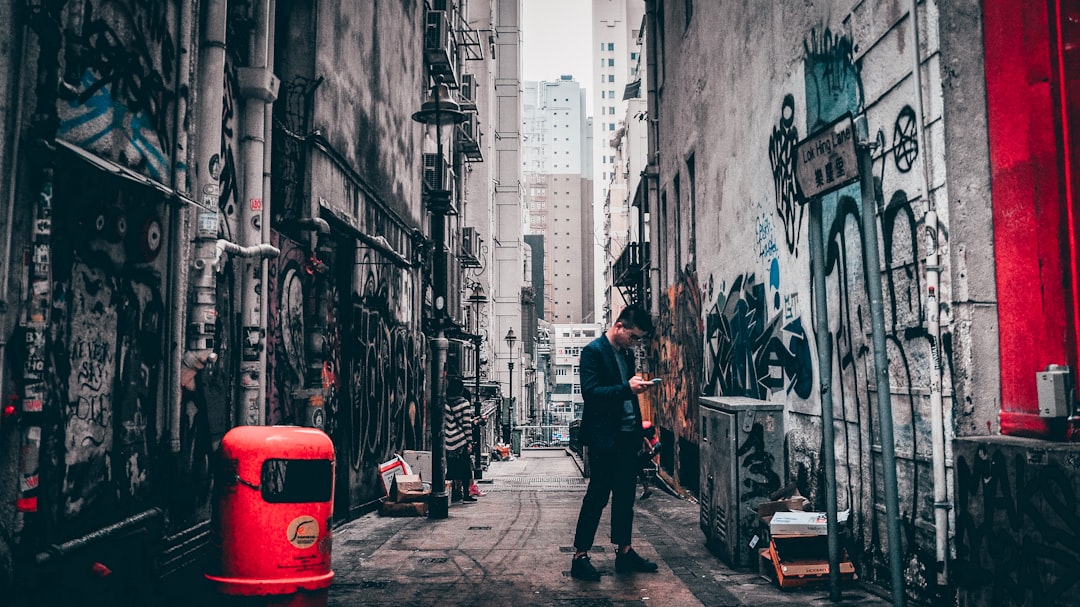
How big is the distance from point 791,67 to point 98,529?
23.5ft

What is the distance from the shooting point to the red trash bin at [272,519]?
4793 millimetres

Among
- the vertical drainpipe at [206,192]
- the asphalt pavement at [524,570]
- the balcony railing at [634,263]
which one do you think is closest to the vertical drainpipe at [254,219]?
the vertical drainpipe at [206,192]

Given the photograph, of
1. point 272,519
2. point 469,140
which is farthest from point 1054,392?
point 469,140

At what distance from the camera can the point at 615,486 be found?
6355 millimetres

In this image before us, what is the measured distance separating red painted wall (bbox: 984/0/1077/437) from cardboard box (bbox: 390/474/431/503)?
7.64m

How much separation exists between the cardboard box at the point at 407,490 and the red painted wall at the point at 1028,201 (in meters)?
7.64

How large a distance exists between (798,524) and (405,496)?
610 cm

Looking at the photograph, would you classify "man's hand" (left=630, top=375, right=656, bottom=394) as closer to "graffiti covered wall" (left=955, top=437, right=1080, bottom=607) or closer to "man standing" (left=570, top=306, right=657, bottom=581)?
"man standing" (left=570, top=306, right=657, bottom=581)

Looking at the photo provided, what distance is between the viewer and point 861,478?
20.4 feet

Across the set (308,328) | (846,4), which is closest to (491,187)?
(308,328)

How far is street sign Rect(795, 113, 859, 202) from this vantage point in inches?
181

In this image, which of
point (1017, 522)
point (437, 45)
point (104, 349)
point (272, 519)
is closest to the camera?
point (1017, 522)

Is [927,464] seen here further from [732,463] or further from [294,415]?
[294,415]

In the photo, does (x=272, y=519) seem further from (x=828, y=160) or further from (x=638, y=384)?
(x=828, y=160)
